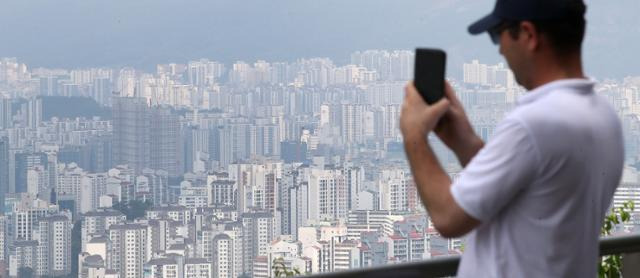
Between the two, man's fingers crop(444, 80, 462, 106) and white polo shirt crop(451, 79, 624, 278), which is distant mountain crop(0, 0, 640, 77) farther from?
white polo shirt crop(451, 79, 624, 278)

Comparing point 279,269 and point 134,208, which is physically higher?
point 279,269

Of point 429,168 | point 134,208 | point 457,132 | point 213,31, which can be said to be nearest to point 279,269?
point 457,132

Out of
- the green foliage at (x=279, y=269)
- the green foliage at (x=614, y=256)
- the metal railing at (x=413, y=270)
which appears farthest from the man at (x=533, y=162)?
the green foliage at (x=279, y=269)

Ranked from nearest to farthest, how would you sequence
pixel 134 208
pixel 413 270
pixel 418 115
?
pixel 418 115, pixel 413 270, pixel 134 208

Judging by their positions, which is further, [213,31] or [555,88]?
[213,31]

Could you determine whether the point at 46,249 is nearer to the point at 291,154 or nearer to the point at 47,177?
the point at 47,177

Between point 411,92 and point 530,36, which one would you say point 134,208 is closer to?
point 411,92

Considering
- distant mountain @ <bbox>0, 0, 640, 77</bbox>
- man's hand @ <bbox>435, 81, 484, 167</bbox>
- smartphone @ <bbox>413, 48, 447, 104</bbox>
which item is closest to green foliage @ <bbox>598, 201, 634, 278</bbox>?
man's hand @ <bbox>435, 81, 484, 167</bbox>

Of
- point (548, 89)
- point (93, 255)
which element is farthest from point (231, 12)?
point (548, 89)
